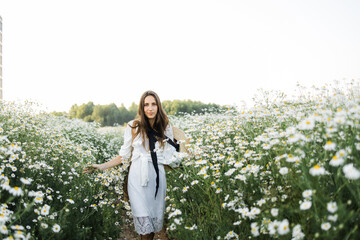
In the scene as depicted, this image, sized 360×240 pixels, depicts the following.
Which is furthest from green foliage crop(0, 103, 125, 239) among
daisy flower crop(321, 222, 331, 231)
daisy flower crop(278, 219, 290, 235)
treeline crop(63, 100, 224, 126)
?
treeline crop(63, 100, 224, 126)

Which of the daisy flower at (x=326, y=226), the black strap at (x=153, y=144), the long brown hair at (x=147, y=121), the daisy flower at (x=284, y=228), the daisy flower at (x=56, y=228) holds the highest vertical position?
the long brown hair at (x=147, y=121)

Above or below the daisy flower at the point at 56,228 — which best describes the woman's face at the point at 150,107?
above

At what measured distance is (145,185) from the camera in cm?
371

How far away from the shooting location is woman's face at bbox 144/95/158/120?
4.07 metres

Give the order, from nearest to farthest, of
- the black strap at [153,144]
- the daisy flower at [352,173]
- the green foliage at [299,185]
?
the daisy flower at [352,173], the green foliage at [299,185], the black strap at [153,144]

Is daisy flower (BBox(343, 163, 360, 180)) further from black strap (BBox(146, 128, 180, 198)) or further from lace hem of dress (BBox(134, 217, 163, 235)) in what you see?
lace hem of dress (BBox(134, 217, 163, 235))

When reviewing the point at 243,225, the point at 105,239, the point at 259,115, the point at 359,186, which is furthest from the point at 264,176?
the point at 105,239

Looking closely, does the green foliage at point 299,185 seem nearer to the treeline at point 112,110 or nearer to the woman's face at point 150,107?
the woman's face at point 150,107

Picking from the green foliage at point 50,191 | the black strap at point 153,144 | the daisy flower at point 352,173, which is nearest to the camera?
the daisy flower at point 352,173

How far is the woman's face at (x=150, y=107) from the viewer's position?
4074 millimetres

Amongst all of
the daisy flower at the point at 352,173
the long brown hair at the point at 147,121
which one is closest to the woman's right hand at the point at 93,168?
the long brown hair at the point at 147,121

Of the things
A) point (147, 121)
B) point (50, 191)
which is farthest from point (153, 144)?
point (50, 191)

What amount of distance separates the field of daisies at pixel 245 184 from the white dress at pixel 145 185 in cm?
25

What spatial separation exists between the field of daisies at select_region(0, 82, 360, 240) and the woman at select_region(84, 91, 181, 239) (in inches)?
10.5
